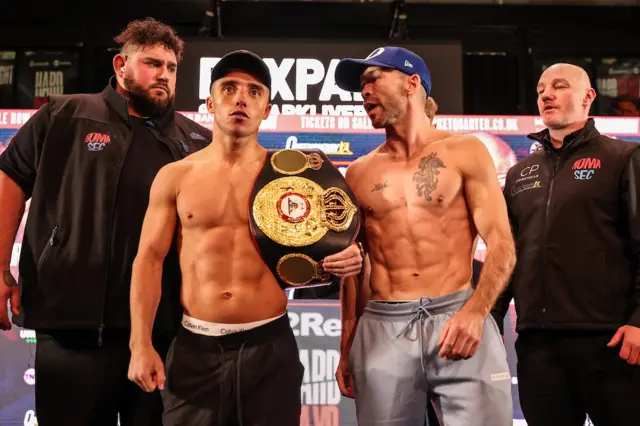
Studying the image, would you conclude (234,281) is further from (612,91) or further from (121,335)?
(612,91)

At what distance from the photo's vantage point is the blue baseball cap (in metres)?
2.14

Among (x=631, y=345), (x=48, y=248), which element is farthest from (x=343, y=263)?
(x=631, y=345)

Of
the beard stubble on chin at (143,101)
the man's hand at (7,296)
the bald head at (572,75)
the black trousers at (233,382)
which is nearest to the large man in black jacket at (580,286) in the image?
the bald head at (572,75)

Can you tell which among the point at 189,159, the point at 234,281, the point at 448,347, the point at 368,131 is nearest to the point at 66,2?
the point at 368,131

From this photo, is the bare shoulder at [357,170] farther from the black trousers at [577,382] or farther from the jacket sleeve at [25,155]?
the jacket sleeve at [25,155]

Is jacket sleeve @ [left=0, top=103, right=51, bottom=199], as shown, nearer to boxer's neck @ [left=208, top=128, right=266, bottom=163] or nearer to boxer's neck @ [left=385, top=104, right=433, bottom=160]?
boxer's neck @ [left=208, top=128, right=266, bottom=163]

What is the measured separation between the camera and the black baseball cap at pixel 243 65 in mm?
1976

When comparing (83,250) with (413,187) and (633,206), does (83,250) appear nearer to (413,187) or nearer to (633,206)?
(413,187)

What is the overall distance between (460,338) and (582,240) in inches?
37.6

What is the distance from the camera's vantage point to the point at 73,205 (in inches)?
86.0

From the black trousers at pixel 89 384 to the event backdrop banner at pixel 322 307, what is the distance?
5.22 feet

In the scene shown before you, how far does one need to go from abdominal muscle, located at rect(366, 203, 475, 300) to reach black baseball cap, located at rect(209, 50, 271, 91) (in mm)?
585

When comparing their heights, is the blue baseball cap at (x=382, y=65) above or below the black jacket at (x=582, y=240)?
above

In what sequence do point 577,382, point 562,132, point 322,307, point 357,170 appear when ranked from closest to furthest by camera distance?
point 357,170 < point 577,382 < point 562,132 < point 322,307
